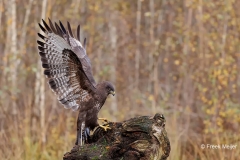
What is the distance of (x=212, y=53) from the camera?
11359mm

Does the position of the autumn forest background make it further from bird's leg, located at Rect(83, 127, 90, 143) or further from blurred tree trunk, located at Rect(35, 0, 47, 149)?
bird's leg, located at Rect(83, 127, 90, 143)

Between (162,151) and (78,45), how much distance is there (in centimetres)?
233

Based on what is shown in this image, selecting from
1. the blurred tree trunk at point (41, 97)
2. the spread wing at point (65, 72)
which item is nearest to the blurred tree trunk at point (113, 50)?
the blurred tree trunk at point (41, 97)

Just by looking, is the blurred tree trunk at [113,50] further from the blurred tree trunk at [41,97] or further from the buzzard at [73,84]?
the buzzard at [73,84]

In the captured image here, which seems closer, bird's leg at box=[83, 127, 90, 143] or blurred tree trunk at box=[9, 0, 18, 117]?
bird's leg at box=[83, 127, 90, 143]

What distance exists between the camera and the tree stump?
4215 mm

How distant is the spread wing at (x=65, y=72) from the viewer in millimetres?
5648

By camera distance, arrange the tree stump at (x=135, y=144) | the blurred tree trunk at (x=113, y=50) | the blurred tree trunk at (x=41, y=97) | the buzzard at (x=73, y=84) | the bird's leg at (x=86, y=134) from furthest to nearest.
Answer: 1. the blurred tree trunk at (x=113, y=50)
2. the blurred tree trunk at (x=41, y=97)
3. the buzzard at (x=73, y=84)
4. the bird's leg at (x=86, y=134)
5. the tree stump at (x=135, y=144)

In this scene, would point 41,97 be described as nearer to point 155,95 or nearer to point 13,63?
point 13,63

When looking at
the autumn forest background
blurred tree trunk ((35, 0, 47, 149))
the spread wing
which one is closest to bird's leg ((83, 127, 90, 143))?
the spread wing

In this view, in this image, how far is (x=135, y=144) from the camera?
4246 millimetres

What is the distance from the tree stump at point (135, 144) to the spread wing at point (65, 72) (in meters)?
1.28

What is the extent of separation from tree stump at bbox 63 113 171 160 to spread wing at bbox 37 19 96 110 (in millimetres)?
1279

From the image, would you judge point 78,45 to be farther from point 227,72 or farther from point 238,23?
point 238,23
